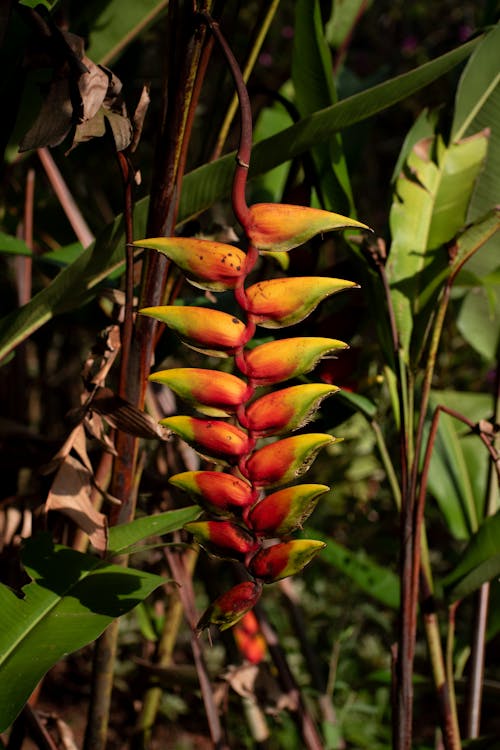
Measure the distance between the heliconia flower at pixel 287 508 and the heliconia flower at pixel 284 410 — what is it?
0.04m

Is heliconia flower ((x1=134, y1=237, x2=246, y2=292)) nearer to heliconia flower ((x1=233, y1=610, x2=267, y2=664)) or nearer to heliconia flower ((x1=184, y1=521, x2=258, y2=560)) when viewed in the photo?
heliconia flower ((x1=184, y1=521, x2=258, y2=560))

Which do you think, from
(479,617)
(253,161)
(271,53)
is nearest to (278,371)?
(253,161)

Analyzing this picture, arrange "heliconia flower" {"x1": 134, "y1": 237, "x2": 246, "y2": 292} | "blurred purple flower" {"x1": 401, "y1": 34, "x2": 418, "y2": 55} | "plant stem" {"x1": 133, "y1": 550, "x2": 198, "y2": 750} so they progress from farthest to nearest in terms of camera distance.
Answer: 1. "blurred purple flower" {"x1": 401, "y1": 34, "x2": 418, "y2": 55}
2. "plant stem" {"x1": 133, "y1": 550, "x2": 198, "y2": 750}
3. "heliconia flower" {"x1": 134, "y1": 237, "x2": 246, "y2": 292}

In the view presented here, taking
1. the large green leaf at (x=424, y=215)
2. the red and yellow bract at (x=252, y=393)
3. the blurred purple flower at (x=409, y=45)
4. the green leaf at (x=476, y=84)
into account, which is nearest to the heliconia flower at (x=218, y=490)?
the red and yellow bract at (x=252, y=393)

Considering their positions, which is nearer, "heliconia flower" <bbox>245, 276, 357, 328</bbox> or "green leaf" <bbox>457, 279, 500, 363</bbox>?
"heliconia flower" <bbox>245, 276, 357, 328</bbox>

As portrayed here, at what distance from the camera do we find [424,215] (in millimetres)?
819

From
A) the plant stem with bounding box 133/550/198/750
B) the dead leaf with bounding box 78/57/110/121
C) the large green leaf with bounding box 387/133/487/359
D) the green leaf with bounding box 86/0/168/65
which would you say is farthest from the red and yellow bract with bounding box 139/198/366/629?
the plant stem with bounding box 133/550/198/750

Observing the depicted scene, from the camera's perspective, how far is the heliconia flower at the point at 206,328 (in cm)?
48

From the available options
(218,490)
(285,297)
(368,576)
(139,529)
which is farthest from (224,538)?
(368,576)

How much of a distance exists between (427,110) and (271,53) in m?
1.89

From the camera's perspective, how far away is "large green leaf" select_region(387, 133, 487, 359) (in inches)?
31.8

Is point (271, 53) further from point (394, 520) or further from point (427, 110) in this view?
point (427, 110)

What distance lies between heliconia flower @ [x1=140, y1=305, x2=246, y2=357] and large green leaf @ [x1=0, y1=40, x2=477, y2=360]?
0.79 feet

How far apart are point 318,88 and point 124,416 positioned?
0.35m
